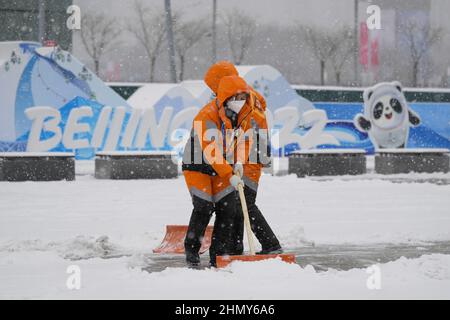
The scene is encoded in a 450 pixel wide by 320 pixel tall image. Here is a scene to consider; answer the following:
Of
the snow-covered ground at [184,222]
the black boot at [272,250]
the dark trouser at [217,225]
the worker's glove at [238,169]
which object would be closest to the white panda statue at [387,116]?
the snow-covered ground at [184,222]

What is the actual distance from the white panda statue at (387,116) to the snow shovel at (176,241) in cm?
1871

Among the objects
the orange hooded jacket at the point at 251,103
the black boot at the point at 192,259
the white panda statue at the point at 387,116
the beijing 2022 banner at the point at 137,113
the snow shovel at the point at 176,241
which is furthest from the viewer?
the white panda statue at the point at 387,116

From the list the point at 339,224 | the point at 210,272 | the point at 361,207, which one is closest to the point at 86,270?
the point at 210,272

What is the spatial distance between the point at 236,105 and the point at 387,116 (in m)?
19.9

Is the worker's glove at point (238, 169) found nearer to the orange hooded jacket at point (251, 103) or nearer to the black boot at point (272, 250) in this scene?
the orange hooded jacket at point (251, 103)

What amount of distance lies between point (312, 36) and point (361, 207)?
30.5 meters

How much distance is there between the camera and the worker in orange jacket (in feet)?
22.9

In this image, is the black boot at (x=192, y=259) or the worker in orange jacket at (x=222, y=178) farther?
the black boot at (x=192, y=259)

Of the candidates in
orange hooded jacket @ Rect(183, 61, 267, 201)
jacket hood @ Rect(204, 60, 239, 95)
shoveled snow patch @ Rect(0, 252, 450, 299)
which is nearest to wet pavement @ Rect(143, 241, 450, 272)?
shoveled snow patch @ Rect(0, 252, 450, 299)

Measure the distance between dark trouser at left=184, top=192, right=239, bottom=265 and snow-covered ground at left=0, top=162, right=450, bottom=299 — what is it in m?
0.57

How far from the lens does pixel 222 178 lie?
7.12 metres

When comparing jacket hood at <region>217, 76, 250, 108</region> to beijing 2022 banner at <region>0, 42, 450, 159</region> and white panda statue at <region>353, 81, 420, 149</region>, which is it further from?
white panda statue at <region>353, 81, 420, 149</region>

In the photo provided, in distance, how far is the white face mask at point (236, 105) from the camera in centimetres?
692

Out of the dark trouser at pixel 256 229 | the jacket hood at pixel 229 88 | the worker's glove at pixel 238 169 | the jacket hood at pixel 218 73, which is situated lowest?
the dark trouser at pixel 256 229
